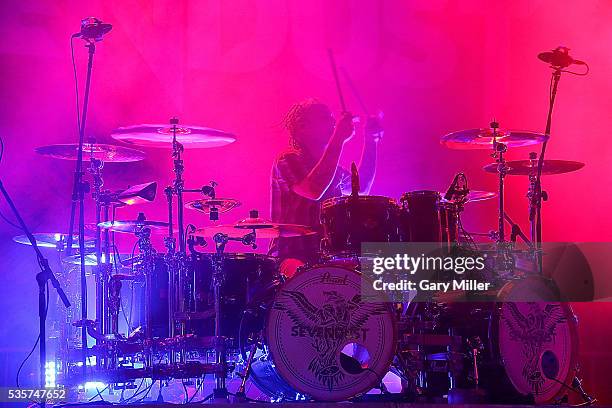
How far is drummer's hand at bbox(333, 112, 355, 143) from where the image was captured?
16.9ft

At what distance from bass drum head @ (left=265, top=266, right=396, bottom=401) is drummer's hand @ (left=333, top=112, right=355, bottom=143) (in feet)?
4.26

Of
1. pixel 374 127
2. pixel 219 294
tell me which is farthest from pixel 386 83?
pixel 219 294

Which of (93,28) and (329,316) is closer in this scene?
(329,316)

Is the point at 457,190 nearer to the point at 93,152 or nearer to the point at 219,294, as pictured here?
the point at 219,294

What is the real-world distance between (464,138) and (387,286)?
1.72 metres

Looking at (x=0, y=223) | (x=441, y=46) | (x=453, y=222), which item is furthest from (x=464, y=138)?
(x=0, y=223)

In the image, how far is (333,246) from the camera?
4.54m

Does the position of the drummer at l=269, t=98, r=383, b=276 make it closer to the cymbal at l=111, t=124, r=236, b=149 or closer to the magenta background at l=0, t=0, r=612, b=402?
the cymbal at l=111, t=124, r=236, b=149

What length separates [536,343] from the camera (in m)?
4.55

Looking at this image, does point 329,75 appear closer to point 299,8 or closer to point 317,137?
point 299,8

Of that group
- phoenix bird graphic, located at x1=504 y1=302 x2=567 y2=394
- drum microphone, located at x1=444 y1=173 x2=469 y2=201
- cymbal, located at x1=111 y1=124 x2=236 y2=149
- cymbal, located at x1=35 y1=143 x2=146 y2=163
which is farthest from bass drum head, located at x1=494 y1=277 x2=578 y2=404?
cymbal, located at x1=35 y1=143 x2=146 y2=163

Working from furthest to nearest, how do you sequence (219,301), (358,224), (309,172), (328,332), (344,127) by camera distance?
(309,172) → (344,127) → (219,301) → (358,224) → (328,332)

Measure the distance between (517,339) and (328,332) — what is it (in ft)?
3.91

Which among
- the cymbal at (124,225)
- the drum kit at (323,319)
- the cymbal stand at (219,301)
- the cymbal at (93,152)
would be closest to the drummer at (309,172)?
the drum kit at (323,319)
